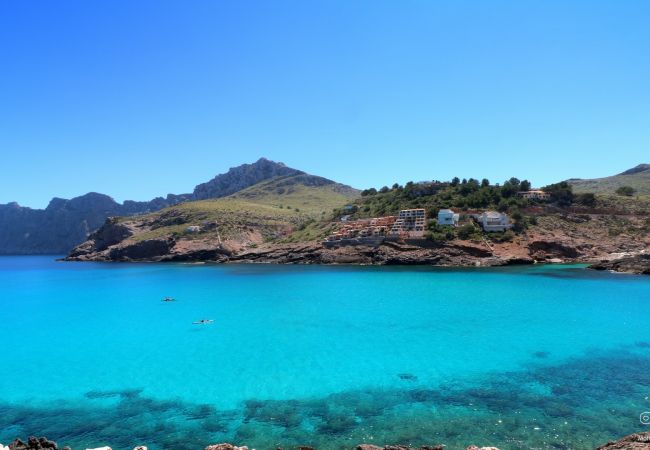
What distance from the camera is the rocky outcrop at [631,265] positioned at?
69887 mm

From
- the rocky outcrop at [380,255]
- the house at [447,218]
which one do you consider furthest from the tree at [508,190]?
the rocky outcrop at [380,255]

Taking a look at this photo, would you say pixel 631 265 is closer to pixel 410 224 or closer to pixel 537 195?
pixel 537 195

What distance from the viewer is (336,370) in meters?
24.2

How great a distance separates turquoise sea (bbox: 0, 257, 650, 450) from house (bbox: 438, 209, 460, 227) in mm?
44919

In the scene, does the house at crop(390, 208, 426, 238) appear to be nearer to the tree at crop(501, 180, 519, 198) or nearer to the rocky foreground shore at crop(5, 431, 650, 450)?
the tree at crop(501, 180, 519, 198)

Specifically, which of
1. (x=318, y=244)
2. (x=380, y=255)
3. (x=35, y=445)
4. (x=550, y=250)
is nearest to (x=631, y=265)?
(x=550, y=250)

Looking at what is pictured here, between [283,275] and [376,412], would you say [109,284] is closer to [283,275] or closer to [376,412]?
[283,275]

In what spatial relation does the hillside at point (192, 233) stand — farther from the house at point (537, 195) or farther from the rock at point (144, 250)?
the house at point (537, 195)

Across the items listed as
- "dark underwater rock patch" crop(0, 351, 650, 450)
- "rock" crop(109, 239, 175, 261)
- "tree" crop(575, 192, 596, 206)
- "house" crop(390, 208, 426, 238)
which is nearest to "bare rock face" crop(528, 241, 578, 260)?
"tree" crop(575, 192, 596, 206)

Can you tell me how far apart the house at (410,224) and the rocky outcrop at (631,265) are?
119 feet

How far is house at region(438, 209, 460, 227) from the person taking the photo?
9644 centimetres

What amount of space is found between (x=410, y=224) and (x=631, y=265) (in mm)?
44866

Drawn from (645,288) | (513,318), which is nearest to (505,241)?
(645,288)

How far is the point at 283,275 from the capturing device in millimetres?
80250
